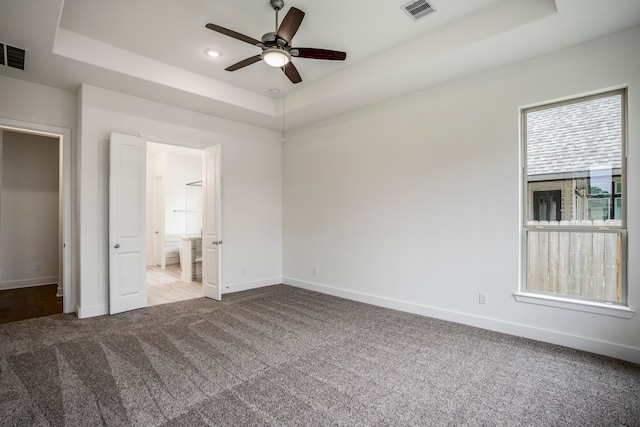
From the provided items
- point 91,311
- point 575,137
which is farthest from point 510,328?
point 91,311

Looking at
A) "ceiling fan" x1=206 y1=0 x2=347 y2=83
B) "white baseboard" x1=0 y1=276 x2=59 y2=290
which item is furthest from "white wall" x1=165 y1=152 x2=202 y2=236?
"ceiling fan" x1=206 y1=0 x2=347 y2=83

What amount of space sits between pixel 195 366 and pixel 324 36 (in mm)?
3505

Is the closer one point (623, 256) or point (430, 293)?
point (623, 256)

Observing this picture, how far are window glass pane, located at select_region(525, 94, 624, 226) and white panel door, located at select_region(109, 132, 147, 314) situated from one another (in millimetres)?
4828

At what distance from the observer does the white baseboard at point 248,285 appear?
5.33 metres

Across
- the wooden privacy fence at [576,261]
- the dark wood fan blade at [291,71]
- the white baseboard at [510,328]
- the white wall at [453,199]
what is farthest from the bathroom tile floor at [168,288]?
the wooden privacy fence at [576,261]

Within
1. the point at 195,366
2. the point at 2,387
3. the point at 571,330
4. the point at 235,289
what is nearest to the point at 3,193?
the point at 235,289

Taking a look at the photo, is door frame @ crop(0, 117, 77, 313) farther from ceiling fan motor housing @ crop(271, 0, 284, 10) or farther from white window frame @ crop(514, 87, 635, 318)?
white window frame @ crop(514, 87, 635, 318)

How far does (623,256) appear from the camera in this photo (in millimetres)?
2910

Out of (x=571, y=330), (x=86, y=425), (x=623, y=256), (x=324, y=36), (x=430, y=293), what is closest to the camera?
(x=86, y=425)

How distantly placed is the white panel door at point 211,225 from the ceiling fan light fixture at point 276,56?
235 centimetres

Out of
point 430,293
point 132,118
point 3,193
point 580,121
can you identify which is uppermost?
point 132,118

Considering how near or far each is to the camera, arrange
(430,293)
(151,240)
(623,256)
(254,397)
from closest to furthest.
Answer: (254,397)
(623,256)
(430,293)
(151,240)

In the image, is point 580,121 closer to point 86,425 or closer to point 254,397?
point 254,397
